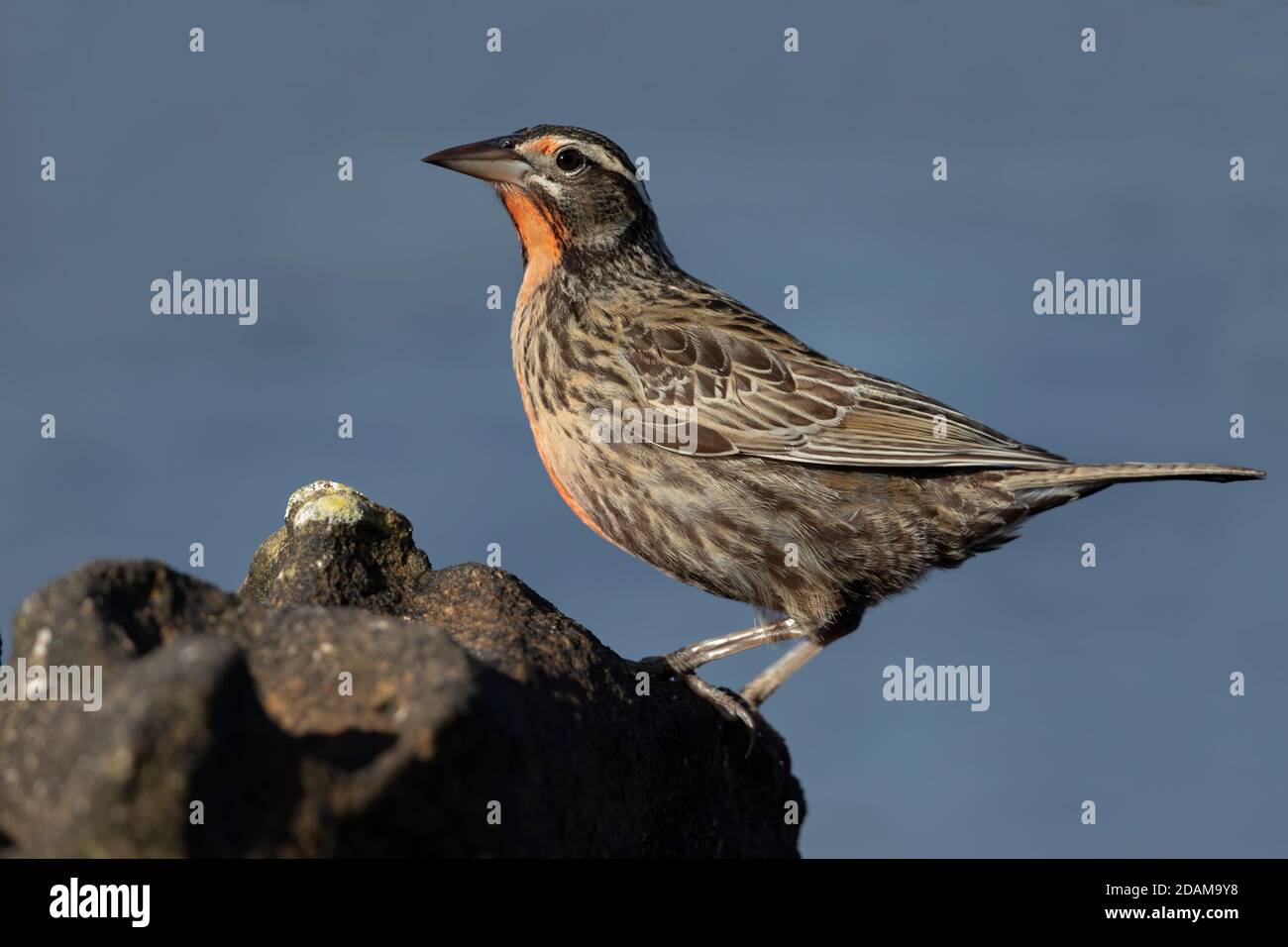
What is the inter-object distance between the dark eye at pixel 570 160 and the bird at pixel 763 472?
3.91 ft

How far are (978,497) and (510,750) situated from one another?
5840 millimetres

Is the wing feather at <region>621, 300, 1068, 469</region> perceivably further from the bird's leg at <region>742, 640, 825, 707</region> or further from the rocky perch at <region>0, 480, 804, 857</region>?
the rocky perch at <region>0, 480, 804, 857</region>

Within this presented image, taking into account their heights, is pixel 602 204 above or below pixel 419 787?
above

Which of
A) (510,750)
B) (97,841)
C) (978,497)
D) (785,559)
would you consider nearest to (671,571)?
(785,559)

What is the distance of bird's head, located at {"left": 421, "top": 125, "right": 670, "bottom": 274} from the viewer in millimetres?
11938

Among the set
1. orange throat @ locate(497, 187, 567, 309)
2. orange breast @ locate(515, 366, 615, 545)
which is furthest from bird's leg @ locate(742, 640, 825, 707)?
orange throat @ locate(497, 187, 567, 309)

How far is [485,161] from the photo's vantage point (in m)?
11.9

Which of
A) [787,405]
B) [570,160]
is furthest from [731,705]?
[570,160]

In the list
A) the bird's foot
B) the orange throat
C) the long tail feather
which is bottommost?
the bird's foot

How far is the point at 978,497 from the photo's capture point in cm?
1081

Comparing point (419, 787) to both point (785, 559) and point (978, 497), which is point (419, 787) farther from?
point (978, 497)

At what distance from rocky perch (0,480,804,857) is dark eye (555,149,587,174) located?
15.6 feet

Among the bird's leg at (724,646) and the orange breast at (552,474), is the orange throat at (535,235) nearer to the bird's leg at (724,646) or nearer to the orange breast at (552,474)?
the orange breast at (552,474)

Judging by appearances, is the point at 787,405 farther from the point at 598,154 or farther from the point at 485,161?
the point at 485,161
